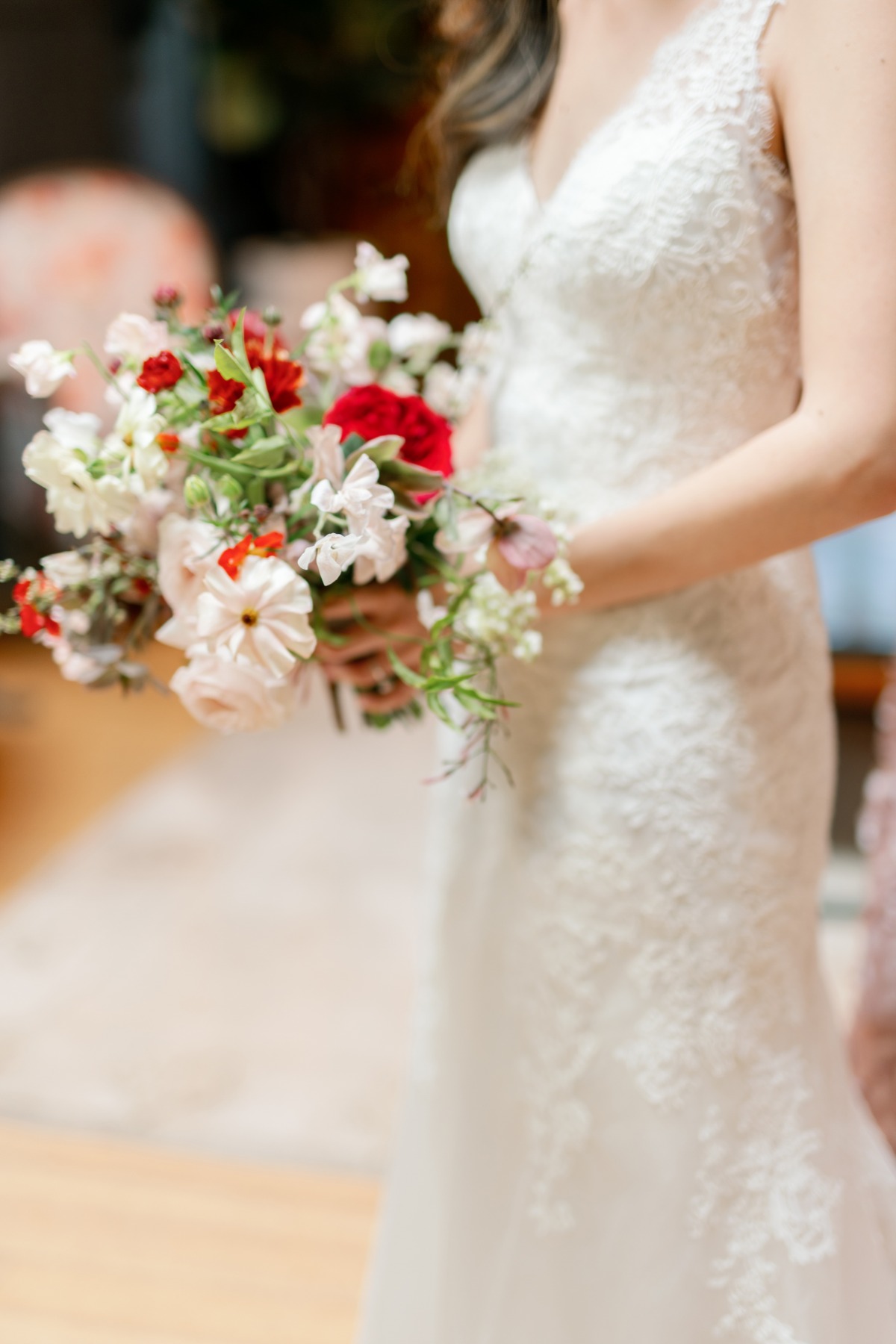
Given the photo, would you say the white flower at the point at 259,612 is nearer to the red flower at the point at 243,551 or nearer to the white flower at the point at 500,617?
the red flower at the point at 243,551

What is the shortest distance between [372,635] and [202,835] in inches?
90.7

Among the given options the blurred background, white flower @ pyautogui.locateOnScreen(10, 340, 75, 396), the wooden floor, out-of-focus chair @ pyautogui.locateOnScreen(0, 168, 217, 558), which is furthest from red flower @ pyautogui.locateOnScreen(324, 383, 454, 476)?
out-of-focus chair @ pyautogui.locateOnScreen(0, 168, 217, 558)

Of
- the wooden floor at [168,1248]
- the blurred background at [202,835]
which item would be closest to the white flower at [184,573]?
the blurred background at [202,835]

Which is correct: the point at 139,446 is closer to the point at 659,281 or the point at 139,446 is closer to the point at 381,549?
the point at 381,549

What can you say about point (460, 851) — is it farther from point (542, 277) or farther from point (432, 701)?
point (542, 277)

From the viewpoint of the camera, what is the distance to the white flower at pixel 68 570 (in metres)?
0.94

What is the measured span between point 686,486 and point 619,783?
0.26m

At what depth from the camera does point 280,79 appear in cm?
484

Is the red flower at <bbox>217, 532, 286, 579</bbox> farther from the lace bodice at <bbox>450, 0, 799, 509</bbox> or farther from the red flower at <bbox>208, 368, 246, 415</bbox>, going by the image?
the lace bodice at <bbox>450, 0, 799, 509</bbox>

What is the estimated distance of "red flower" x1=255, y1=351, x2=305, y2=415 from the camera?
2.84ft

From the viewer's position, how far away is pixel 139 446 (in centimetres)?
86

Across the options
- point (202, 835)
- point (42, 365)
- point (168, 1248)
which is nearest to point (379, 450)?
point (42, 365)

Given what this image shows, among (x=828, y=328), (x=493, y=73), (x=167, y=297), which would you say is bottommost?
(x=828, y=328)

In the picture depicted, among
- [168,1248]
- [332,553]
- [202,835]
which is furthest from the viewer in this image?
[202,835]
